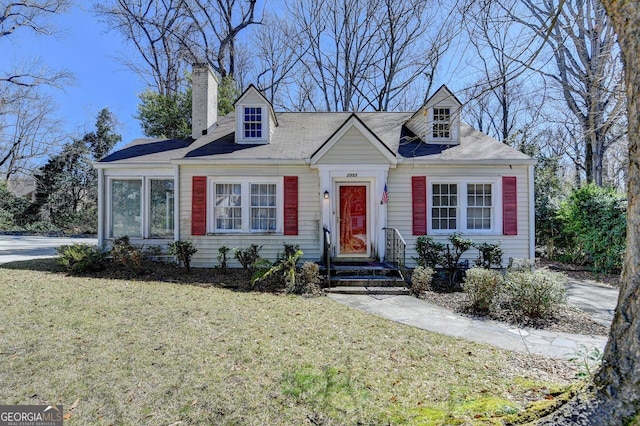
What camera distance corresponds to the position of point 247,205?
9312mm

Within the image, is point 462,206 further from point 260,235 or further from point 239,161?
point 239,161

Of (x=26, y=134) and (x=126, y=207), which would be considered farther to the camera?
(x=26, y=134)

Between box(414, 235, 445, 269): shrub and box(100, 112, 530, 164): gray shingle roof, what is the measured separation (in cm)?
257

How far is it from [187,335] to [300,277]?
3.32m

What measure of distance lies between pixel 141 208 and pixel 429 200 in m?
9.17

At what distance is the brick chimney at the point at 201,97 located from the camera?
10883 millimetres

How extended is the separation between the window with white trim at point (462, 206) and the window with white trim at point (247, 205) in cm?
477

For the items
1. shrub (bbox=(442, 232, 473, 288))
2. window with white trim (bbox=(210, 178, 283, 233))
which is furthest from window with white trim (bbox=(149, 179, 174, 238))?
shrub (bbox=(442, 232, 473, 288))

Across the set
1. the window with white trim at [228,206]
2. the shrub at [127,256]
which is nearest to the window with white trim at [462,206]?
the window with white trim at [228,206]

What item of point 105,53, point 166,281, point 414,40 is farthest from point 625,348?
point 105,53

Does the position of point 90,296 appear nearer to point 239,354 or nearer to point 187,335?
point 187,335

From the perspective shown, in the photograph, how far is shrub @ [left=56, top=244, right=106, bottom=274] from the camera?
8361 mm

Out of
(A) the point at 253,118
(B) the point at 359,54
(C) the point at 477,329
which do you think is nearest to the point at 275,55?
(B) the point at 359,54

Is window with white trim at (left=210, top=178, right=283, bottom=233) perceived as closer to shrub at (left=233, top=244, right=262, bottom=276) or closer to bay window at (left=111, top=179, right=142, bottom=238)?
shrub at (left=233, top=244, right=262, bottom=276)
